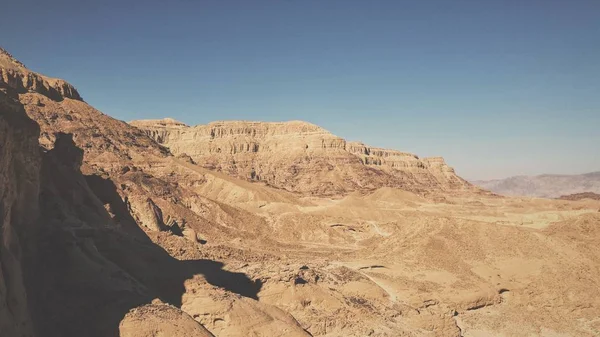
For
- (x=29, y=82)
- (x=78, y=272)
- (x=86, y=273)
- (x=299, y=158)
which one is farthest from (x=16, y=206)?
(x=299, y=158)

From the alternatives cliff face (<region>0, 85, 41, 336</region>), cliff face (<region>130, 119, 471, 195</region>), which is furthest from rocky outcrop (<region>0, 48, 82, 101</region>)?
cliff face (<region>130, 119, 471, 195</region>)

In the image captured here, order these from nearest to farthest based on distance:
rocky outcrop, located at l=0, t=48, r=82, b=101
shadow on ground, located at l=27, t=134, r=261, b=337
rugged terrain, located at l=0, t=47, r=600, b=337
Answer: shadow on ground, located at l=27, t=134, r=261, b=337
rugged terrain, located at l=0, t=47, r=600, b=337
rocky outcrop, located at l=0, t=48, r=82, b=101

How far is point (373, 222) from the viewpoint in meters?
47.4

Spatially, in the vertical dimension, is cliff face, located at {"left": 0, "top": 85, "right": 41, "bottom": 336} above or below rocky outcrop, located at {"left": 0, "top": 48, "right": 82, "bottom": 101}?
below

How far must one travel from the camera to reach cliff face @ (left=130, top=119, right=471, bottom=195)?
100250 millimetres

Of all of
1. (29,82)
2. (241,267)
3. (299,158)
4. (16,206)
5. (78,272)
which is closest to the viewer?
(16,206)

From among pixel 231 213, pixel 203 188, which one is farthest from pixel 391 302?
pixel 203 188

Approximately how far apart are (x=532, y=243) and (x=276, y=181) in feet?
258

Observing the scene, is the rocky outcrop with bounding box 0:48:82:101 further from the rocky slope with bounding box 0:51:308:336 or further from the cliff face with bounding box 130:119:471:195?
the cliff face with bounding box 130:119:471:195

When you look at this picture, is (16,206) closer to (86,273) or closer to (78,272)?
(78,272)

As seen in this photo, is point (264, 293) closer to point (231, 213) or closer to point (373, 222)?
point (231, 213)

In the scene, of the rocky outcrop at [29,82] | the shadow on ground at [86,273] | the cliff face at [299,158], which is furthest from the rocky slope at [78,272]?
the cliff face at [299,158]

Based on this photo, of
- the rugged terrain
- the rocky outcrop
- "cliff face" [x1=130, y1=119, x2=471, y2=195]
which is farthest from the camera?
"cliff face" [x1=130, y1=119, x2=471, y2=195]

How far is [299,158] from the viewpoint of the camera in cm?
10831
